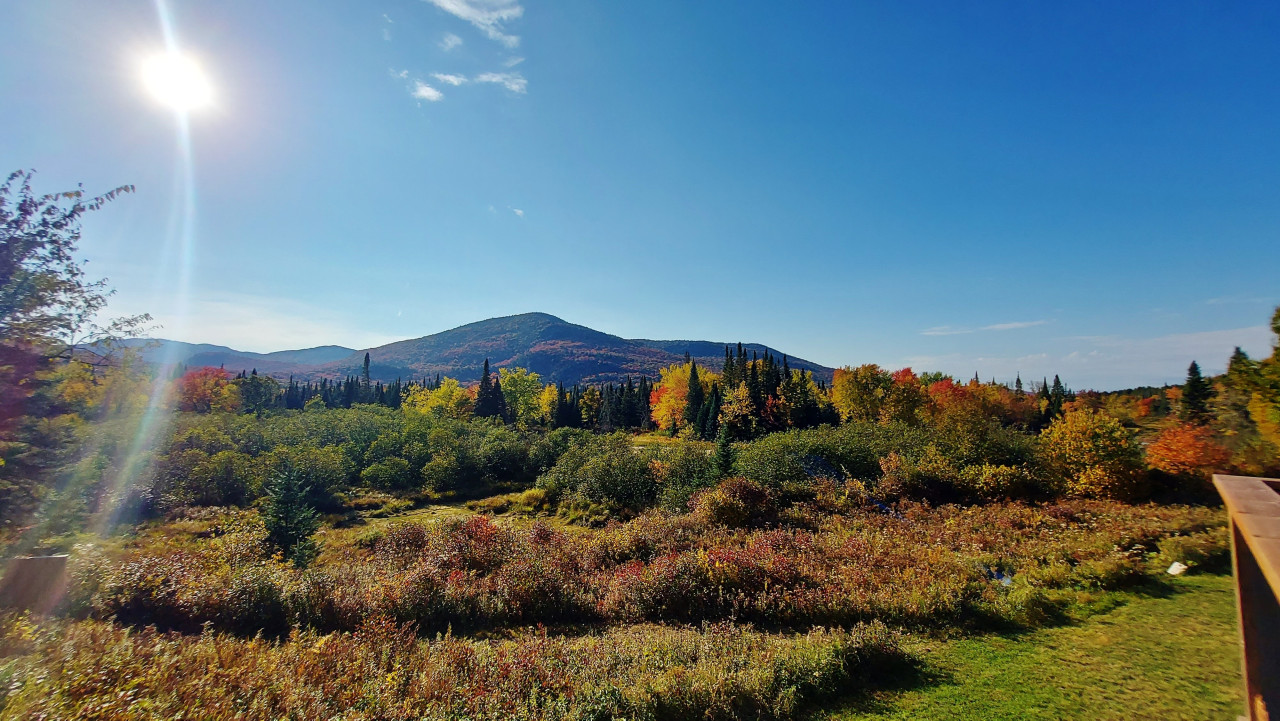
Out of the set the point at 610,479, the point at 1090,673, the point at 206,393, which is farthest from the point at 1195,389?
the point at 206,393

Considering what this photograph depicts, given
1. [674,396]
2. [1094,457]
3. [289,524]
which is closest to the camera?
[289,524]

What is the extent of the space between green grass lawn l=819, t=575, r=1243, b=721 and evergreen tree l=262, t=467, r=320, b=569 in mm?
13940

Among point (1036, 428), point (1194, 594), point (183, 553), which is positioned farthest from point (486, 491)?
point (1036, 428)

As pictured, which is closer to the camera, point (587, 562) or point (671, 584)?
point (671, 584)

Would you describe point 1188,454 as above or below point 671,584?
above

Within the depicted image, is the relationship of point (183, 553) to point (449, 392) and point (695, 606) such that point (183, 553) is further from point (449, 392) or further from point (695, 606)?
point (449, 392)

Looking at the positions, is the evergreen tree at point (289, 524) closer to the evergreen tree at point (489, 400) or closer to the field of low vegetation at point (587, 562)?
the field of low vegetation at point (587, 562)

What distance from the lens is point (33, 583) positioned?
591 centimetres

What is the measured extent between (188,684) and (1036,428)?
8475 centimetres

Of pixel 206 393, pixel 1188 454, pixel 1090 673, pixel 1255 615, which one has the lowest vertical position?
pixel 1090 673

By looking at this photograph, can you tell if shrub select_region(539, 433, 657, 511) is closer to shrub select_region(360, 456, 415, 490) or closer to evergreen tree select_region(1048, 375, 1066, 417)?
shrub select_region(360, 456, 415, 490)

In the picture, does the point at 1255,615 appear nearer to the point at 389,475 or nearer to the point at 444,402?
the point at 389,475

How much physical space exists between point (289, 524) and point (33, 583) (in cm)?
791

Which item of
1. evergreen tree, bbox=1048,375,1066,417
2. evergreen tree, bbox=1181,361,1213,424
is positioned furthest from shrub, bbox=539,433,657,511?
evergreen tree, bbox=1048,375,1066,417
